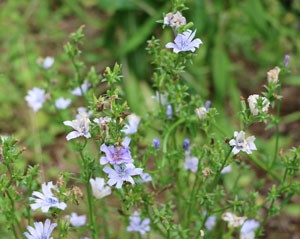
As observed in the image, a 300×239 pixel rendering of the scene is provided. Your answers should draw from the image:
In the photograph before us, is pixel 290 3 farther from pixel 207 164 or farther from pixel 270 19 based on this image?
pixel 207 164

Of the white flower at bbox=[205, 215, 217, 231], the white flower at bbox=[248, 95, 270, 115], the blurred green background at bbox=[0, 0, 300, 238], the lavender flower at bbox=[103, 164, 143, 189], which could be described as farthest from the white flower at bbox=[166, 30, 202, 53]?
the blurred green background at bbox=[0, 0, 300, 238]

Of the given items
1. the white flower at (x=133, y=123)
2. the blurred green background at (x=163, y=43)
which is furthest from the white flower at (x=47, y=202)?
the blurred green background at (x=163, y=43)

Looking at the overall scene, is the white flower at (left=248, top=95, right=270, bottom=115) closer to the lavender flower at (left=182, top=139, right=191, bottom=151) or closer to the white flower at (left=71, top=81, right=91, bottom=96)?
the lavender flower at (left=182, top=139, right=191, bottom=151)

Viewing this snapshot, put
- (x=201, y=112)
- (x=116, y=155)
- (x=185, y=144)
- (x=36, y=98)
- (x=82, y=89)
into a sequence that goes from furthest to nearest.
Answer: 1. (x=36, y=98)
2. (x=82, y=89)
3. (x=185, y=144)
4. (x=201, y=112)
5. (x=116, y=155)

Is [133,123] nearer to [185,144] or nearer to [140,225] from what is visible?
[185,144]

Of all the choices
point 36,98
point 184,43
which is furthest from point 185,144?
point 36,98

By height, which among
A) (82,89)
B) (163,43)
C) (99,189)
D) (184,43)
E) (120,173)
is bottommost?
(120,173)

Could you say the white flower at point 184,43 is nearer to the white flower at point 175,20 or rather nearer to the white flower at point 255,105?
the white flower at point 175,20
